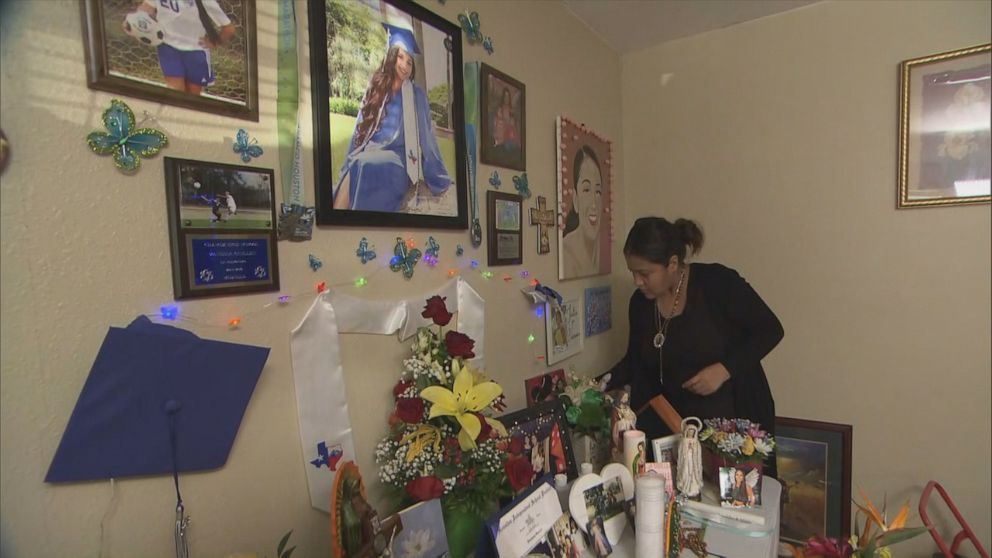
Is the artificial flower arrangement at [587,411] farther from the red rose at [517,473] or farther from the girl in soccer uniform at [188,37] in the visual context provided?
the girl in soccer uniform at [188,37]

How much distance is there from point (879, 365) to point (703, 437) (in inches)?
42.2

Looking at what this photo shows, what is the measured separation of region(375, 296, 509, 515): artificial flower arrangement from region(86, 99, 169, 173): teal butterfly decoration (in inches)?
21.7

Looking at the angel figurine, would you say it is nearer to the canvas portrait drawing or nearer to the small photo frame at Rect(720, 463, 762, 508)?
the small photo frame at Rect(720, 463, 762, 508)

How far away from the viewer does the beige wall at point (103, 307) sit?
1.99 feet

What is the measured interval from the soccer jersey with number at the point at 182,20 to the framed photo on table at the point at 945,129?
2008 mm

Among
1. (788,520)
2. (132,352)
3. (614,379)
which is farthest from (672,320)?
(132,352)

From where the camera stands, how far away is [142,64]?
0.70 metres

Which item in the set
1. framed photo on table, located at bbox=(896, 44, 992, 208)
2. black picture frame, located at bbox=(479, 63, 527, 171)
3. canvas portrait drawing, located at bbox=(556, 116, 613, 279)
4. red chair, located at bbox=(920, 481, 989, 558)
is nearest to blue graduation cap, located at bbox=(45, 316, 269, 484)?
black picture frame, located at bbox=(479, 63, 527, 171)

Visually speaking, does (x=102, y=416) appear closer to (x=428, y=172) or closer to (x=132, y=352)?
(x=132, y=352)

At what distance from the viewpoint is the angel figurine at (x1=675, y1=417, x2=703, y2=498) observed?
1231 mm

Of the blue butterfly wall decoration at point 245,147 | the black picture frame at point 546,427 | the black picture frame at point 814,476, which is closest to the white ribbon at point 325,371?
the blue butterfly wall decoration at point 245,147

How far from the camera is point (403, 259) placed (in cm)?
110

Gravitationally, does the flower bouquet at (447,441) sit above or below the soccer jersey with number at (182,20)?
below

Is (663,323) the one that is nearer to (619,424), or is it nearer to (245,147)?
(619,424)
